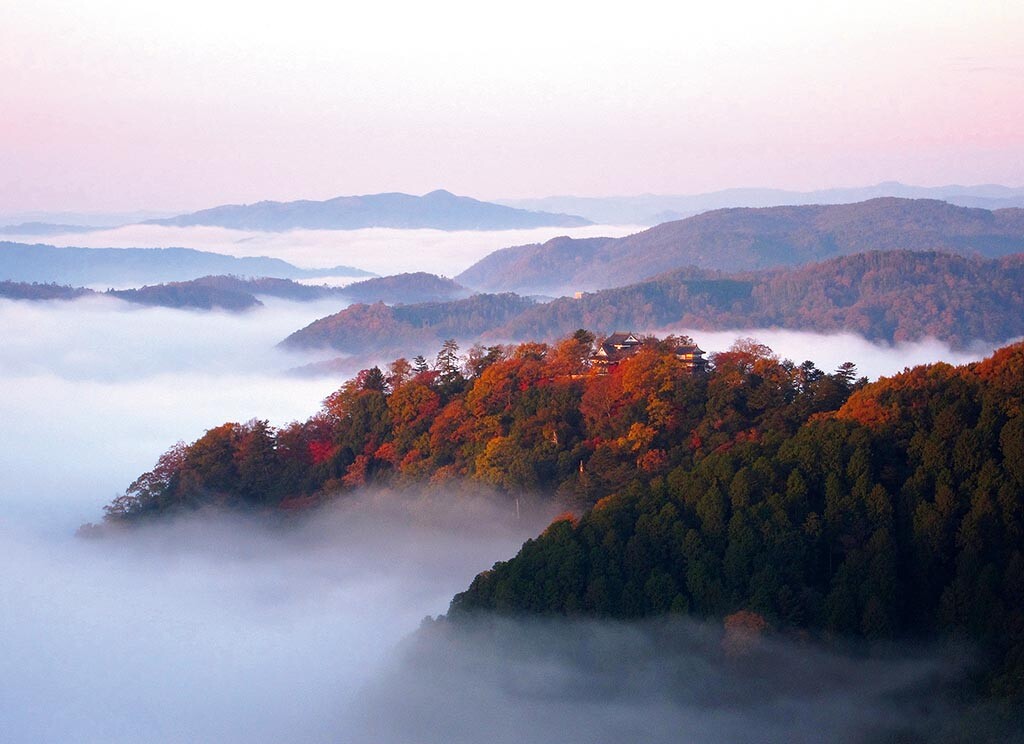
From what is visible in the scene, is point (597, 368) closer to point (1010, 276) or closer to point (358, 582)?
point (358, 582)

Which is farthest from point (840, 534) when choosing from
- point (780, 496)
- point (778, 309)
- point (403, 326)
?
point (403, 326)

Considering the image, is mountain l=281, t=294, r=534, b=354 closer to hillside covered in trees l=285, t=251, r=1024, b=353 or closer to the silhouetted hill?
hillside covered in trees l=285, t=251, r=1024, b=353

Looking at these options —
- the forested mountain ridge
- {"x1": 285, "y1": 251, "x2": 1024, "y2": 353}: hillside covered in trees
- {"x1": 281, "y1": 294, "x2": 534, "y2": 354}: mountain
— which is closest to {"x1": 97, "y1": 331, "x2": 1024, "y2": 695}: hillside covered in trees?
the forested mountain ridge

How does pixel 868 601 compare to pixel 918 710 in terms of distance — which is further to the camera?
pixel 868 601

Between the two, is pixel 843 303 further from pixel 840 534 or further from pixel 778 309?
pixel 840 534

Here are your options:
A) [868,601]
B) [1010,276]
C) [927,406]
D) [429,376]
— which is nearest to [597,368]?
[429,376]

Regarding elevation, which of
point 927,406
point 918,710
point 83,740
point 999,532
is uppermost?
point 927,406

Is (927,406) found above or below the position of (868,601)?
above

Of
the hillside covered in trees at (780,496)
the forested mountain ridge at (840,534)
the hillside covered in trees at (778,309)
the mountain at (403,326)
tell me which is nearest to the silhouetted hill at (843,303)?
the hillside covered in trees at (778,309)
